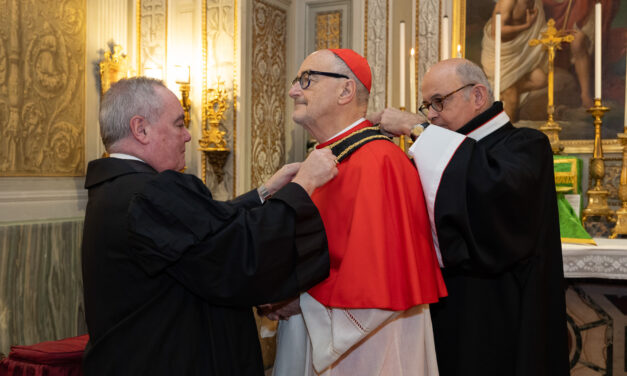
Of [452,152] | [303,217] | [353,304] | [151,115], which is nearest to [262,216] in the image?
[303,217]

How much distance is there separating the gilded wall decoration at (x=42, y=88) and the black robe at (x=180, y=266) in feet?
11.4

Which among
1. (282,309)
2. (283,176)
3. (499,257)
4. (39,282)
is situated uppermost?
(283,176)

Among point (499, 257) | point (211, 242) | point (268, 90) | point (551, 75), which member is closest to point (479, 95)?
point (499, 257)

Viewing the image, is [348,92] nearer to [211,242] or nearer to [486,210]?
[486,210]

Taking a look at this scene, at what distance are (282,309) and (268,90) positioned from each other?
413cm

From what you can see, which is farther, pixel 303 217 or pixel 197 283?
pixel 303 217

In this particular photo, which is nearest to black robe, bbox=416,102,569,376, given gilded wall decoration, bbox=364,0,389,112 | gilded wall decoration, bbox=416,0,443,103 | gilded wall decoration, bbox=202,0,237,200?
gilded wall decoration, bbox=416,0,443,103

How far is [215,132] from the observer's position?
562cm

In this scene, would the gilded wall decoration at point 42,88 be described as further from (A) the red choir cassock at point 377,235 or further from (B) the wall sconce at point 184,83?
(A) the red choir cassock at point 377,235

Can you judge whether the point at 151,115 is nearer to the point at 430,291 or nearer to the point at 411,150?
the point at 411,150

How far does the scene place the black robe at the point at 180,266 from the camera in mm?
1655

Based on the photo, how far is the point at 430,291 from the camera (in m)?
1.99

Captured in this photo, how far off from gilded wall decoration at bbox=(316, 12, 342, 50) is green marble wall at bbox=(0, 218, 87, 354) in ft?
10.1

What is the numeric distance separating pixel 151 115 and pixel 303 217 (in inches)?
25.1
